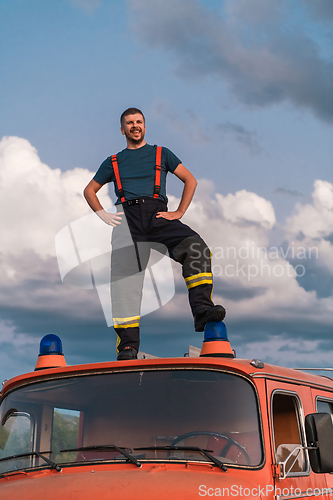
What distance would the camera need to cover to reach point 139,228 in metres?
5.50

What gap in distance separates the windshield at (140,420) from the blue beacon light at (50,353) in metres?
0.29

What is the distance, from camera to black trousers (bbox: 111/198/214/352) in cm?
528

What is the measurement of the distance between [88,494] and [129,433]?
0.54m

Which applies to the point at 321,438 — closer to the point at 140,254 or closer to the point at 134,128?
the point at 140,254

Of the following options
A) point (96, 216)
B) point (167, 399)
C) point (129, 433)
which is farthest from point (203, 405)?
point (96, 216)

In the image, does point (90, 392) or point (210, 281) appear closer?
point (90, 392)

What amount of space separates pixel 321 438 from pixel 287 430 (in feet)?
0.94

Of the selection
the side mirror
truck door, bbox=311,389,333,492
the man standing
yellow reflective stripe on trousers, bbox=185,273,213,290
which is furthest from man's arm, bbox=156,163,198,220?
the side mirror

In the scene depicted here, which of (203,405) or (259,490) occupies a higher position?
(203,405)

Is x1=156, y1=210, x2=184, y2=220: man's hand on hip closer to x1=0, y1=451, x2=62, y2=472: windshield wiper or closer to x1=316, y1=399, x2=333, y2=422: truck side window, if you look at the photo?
x1=316, y1=399, x2=333, y2=422: truck side window

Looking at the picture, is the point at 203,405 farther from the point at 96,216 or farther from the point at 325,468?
the point at 96,216

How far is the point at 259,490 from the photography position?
366cm

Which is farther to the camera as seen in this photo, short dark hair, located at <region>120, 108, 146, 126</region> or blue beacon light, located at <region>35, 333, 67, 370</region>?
short dark hair, located at <region>120, 108, 146, 126</region>

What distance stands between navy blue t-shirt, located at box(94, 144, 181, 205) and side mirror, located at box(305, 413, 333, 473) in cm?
250
